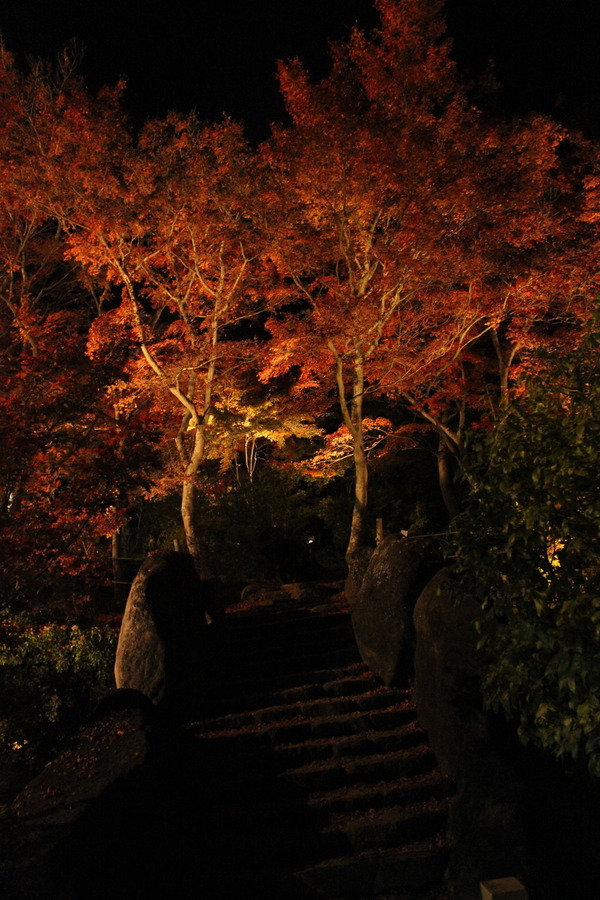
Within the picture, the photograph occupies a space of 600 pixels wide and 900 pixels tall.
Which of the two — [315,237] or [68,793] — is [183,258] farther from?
[68,793]

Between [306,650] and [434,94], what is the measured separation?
11.6 m

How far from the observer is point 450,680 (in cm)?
691

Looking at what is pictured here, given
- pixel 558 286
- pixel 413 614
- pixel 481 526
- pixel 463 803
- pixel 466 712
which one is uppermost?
pixel 558 286

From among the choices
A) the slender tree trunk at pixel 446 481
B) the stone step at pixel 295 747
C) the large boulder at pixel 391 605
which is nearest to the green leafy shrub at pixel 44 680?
the stone step at pixel 295 747

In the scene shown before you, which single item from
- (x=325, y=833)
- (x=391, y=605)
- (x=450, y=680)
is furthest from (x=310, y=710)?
(x=450, y=680)

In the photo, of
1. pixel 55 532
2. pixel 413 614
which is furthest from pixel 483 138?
pixel 55 532

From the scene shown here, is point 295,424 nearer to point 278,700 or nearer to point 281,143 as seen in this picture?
point 281,143

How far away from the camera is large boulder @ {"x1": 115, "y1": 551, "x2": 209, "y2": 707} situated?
8.31m

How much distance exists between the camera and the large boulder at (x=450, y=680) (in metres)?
6.61

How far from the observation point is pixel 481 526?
5395 millimetres

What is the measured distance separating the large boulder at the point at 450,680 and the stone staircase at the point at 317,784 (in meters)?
0.38

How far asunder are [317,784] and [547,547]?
3.97 m

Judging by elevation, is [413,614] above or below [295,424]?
below

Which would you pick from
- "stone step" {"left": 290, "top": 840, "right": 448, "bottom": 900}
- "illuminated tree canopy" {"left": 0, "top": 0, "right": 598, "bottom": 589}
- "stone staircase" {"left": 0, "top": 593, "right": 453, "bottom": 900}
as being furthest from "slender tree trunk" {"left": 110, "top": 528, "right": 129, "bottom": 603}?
"stone step" {"left": 290, "top": 840, "right": 448, "bottom": 900}
